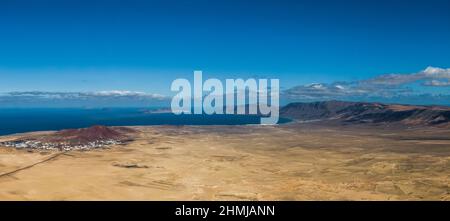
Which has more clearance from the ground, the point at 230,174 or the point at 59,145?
the point at 59,145

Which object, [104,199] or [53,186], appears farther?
[53,186]

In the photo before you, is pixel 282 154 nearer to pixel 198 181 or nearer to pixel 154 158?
pixel 154 158

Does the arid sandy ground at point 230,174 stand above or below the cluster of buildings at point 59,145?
below

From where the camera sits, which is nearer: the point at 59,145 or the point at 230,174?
the point at 230,174

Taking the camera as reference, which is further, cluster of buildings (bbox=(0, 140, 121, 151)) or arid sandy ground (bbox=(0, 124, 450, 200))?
cluster of buildings (bbox=(0, 140, 121, 151))

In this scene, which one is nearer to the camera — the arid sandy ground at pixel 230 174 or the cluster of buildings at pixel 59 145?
the arid sandy ground at pixel 230 174

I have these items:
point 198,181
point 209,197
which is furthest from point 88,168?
Result: point 209,197

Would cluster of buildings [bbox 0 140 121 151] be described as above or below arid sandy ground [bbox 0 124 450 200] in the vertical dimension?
above
